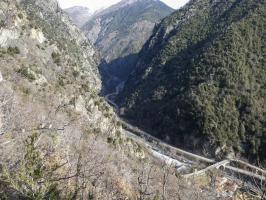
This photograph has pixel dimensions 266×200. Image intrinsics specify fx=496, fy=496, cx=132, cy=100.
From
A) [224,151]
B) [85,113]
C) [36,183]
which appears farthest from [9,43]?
[224,151]

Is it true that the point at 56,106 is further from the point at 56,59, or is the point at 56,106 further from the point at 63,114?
the point at 56,59

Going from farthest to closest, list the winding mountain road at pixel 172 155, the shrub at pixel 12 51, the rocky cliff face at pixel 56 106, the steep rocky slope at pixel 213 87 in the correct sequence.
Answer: the steep rocky slope at pixel 213 87 < the winding mountain road at pixel 172 155 < the shrub at pixel 12 51 < the rocky cliff face at pixel 56 106

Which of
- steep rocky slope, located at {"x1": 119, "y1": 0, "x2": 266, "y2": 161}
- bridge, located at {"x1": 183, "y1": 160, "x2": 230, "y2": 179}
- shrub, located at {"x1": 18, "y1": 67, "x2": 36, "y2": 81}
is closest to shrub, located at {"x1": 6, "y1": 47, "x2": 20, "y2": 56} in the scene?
shrub, located at {"x1": 18, "y1": 67, "x2": 36, "y2": 81}

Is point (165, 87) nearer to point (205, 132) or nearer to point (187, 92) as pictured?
point (187, 92)

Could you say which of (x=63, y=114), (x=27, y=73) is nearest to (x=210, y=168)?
(x=63, y=114)

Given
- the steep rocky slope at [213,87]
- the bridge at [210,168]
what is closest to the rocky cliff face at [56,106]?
the bridge at [210,168]

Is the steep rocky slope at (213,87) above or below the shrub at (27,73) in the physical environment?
below

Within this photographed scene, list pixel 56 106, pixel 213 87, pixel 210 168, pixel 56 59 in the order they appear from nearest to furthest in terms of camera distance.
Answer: pixel 56 106
pixel 56 59
pixel 210 168
pixel 213 87

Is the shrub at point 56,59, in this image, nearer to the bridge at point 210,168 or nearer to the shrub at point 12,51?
the shrub at point 12,51
